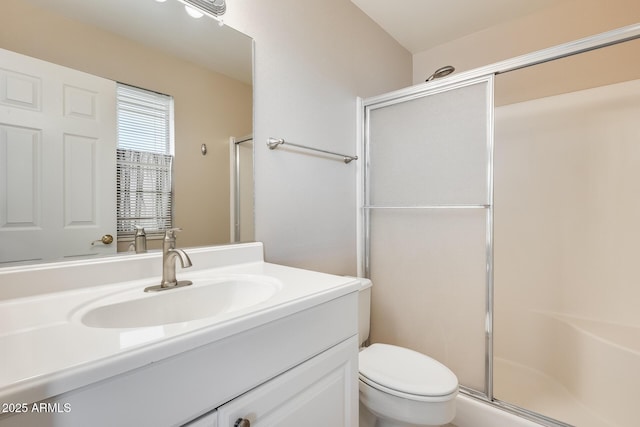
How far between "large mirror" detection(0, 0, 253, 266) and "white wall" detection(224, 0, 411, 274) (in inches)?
4.4

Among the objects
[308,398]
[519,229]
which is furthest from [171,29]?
[519,229]

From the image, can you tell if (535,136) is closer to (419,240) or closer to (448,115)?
(448,115)

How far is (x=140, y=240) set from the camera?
3.22 ft

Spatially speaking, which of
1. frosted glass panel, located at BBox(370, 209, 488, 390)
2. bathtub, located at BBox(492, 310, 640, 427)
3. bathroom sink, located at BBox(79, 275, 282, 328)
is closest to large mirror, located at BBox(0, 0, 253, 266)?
bathroom sink, located at BBox(79, 275, 282, 328)

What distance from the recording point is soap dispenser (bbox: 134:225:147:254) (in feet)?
3.20

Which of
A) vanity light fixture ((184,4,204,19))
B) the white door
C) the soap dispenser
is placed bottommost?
the soap dispenser

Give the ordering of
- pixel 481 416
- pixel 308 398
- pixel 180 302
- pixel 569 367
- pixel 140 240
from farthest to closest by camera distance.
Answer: pixel 569 367, pixel 481 416, pixel 140 240, pixel 180 302, pixel 308 398

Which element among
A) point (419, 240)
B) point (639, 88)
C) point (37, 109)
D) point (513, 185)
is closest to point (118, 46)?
point (37, 109)

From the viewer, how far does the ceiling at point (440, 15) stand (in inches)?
71.8

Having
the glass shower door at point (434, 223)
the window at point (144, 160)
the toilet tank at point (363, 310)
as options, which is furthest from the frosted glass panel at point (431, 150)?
the window at point (144, 160)

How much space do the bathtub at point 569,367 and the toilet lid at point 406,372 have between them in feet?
2.83

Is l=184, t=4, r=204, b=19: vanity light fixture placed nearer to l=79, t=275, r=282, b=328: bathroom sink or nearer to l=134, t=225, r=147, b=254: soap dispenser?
l=134, t=225, r=147, b=254: soap dispenser

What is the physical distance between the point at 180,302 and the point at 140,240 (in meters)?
0.28

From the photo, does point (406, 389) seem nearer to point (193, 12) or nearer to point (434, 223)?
point (434, 223)
